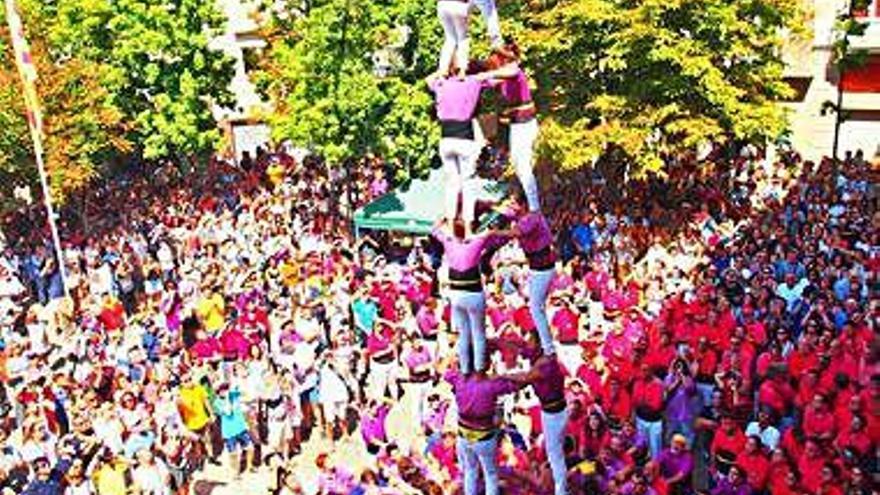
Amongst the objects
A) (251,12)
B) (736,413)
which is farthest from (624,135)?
(251,12)

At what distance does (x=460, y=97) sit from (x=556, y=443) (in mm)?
3523

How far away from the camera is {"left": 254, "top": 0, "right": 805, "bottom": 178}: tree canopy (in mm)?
22469

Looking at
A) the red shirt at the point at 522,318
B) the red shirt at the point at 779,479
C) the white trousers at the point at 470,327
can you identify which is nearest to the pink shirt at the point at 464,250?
the white trousers at the point at 470,327

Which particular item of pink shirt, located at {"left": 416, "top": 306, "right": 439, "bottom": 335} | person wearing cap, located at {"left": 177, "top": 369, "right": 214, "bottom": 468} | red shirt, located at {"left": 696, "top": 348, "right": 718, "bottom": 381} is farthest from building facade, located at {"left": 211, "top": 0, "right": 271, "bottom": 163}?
red shirt, located at {"left": 696, "top": 348, "right": 718, "bottom": 381}

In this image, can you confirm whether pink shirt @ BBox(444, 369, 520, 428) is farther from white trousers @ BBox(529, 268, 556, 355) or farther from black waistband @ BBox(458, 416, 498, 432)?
white trousers @ BBox(529, 268, 556, 355)

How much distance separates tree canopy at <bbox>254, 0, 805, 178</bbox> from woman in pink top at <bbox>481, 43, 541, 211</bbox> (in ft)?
39.4

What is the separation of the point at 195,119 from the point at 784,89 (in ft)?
47.9

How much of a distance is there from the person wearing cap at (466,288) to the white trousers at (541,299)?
0.50 metres

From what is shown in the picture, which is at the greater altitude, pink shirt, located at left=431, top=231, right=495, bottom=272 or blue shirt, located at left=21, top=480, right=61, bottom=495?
pink shirt, located at left=431, top=231, right=495, bottom=272

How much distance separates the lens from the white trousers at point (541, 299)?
10789 mm

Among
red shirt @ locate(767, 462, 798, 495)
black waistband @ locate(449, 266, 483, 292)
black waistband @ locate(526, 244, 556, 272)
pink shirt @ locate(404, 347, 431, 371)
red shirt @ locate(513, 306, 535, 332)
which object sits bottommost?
pink shirt @ locate(404, 347, 431, 371)

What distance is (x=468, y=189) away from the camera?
420 inches

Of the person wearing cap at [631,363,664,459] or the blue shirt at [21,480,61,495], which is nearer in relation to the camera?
the person wearing cap at [631,363,664,459]

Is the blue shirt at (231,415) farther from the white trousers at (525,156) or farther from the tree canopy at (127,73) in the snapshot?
the tree canopy at (127,73)
